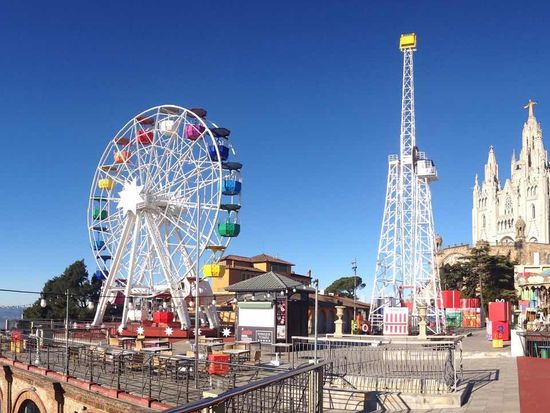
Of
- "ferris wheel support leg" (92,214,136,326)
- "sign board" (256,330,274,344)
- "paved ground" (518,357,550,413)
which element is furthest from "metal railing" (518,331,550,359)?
"ferris wheel support leg" (92,214,136,326)

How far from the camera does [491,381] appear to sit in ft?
53.8

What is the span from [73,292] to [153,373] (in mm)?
56687

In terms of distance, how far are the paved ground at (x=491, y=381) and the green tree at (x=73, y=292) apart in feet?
179

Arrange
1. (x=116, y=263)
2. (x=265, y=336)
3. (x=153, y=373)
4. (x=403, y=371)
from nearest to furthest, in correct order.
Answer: (x=403, y=371), (x=153, y=373), (x=265, y=336), (x=116, y=263)

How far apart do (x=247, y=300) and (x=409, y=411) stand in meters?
15.1

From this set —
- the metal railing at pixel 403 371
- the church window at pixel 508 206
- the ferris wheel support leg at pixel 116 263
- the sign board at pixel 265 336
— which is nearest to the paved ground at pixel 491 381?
the metal railing at pixel 403 371

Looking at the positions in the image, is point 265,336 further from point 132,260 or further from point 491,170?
point 491,170

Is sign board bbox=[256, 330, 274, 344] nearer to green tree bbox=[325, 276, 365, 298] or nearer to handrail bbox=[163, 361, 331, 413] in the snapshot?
handrail bbox=[163, 361, 331, 413]

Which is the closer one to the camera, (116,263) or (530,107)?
(116,263)

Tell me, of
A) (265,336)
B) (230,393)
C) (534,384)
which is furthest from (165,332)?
(230,393)

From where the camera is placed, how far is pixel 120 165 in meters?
44.6

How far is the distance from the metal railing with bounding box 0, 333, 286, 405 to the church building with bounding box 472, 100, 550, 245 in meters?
109

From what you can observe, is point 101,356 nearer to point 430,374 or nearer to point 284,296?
point 284,296

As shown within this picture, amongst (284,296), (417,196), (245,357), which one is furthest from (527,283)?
(245,357)
